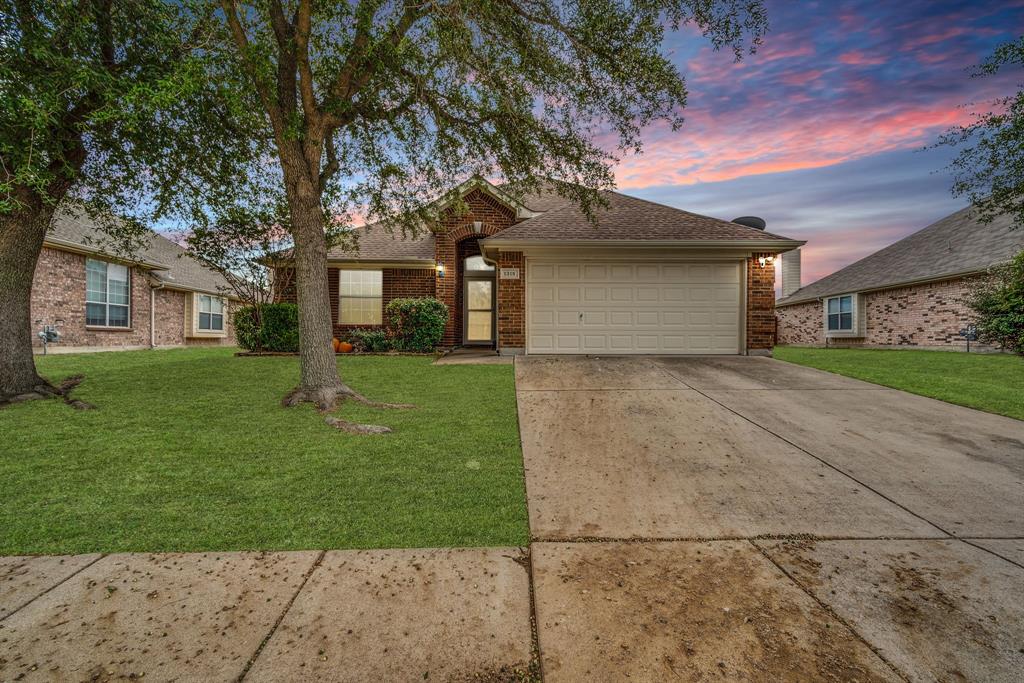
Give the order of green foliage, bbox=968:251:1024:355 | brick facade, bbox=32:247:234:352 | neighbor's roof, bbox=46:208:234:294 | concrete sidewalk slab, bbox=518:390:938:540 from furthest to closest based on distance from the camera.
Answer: neighbor's roof, bbox=46:208:234:294, brick facade, bbox=32:247:234:352, green foliage, bbox=968:251:1024:355, concrete sidewalk slab, bbox=518:390:938:540

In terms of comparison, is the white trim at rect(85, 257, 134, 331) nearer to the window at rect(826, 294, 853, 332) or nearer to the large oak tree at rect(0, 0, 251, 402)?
the large oak tree at rect(0, 0, 251, 402)

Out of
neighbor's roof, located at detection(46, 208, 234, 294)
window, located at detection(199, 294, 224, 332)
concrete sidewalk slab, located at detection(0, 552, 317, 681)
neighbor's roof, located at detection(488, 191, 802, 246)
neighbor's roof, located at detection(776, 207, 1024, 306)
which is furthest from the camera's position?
window, located at detection(199, 294, 224, 332)

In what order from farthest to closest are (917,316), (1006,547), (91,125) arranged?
(917,316)
(91,125)
(1006,547)

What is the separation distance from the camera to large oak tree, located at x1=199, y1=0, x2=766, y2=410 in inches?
245

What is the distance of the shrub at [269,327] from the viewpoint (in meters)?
12.1

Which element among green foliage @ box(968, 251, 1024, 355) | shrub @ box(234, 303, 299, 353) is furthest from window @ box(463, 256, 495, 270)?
green foliage @ box(968, 251, 1024, 355)

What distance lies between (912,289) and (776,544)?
1962 cm

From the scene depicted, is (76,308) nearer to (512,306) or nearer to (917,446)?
(512,306)

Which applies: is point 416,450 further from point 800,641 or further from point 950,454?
point 950,454

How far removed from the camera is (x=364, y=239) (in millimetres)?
14680

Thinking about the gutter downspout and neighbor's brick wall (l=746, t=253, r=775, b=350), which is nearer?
neighbor's brick wall (l=746, t=253, r=775, b=350)

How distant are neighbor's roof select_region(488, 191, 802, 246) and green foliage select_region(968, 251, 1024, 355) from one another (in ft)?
21.4

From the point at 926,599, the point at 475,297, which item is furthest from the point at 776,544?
the point at 475,297

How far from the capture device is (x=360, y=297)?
13.9 meters
